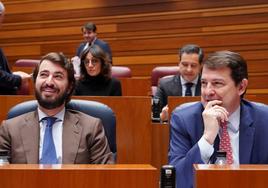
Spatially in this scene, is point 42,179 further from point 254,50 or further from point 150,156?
point 254,50

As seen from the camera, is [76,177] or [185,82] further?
[185,82]

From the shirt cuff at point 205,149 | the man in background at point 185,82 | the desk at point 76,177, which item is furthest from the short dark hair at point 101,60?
the desk at point 76,177

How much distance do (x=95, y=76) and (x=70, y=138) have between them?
160 centimetres

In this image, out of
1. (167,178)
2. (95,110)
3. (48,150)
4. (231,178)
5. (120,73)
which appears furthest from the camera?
(120,73)

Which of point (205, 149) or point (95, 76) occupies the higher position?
point (95, 76)

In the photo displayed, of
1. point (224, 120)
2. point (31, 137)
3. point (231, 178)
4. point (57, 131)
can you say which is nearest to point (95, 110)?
point (57, 131)

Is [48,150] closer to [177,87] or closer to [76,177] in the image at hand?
[76,177]

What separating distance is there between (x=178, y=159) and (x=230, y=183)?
632 millimetres

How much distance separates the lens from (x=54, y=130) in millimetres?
2072

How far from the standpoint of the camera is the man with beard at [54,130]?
77.5 inches

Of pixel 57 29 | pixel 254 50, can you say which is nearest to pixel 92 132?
pixel 254 50

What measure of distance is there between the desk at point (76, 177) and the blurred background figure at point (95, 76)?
2.39 metres

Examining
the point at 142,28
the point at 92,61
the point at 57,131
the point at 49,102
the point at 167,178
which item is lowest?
the point at 167,178

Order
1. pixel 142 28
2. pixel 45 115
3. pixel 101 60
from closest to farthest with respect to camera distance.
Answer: pixel 45 115
pixel 101 60
pixel 142 28
